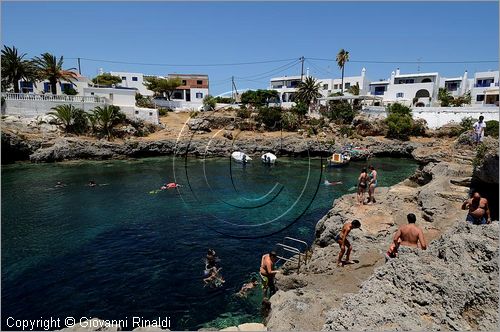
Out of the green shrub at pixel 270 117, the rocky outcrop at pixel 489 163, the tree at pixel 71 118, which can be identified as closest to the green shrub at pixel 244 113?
the green shrub at pixel 270 117

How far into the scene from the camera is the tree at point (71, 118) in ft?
169

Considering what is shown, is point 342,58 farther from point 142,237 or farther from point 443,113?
point 142,237

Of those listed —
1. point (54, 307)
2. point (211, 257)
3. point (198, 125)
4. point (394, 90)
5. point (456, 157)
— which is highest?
point (394, 90)

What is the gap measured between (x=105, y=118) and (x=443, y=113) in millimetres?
59280

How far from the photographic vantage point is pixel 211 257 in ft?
51.2

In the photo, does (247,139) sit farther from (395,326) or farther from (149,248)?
(395,326)

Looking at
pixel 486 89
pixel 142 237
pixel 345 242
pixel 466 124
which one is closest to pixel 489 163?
pixel 345 242

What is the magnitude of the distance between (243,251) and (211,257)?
3.29 metres

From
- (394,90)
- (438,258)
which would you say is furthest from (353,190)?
(394,90)

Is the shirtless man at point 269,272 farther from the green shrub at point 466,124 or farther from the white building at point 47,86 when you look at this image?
the white building at point 47,86

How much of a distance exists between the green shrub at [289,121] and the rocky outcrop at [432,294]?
57469 mm

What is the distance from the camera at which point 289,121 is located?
2557 inches

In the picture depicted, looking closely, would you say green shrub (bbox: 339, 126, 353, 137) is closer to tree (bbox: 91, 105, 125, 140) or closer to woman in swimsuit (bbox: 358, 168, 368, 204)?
tree (bbox: 91, 105, 125, 140)

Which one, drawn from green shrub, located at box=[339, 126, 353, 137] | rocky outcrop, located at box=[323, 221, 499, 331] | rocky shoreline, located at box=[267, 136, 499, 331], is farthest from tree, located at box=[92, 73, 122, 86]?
rocky outcrop, located at box=[323, 221, 499, 331]
